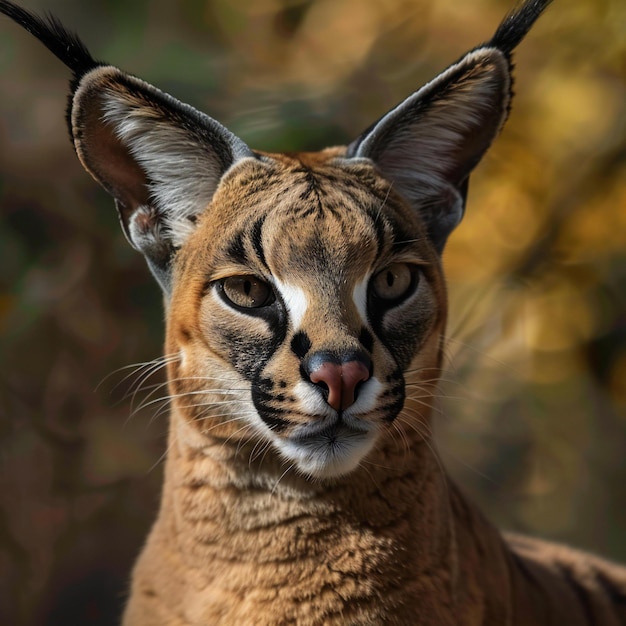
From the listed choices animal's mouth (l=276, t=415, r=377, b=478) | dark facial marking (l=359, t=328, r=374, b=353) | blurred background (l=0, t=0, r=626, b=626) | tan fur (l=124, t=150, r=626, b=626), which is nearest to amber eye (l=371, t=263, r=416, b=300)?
tan fur (l=124, t=150, r=626, b=626)

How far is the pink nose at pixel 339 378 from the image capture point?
260cm

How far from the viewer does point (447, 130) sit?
10.9 feet

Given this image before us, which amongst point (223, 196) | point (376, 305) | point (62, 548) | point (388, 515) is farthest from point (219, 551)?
point (62, 548)

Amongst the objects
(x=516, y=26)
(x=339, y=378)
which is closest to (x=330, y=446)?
(x=339, y=378)

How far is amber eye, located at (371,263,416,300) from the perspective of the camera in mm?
2998

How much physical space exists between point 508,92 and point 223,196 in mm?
1054

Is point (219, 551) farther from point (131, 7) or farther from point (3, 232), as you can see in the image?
point (131, 7)

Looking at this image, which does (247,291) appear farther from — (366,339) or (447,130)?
(447,130)

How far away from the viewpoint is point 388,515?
Answer: 311 cm

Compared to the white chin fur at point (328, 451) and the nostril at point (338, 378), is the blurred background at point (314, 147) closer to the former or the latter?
the white chin fur at point (328, 451)

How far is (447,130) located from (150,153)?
1054mm

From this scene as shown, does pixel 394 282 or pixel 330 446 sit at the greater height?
pixel 394 282

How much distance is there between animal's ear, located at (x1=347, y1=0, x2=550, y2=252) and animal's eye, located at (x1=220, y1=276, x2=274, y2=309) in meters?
0.69

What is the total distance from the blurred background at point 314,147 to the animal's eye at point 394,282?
291 cm
